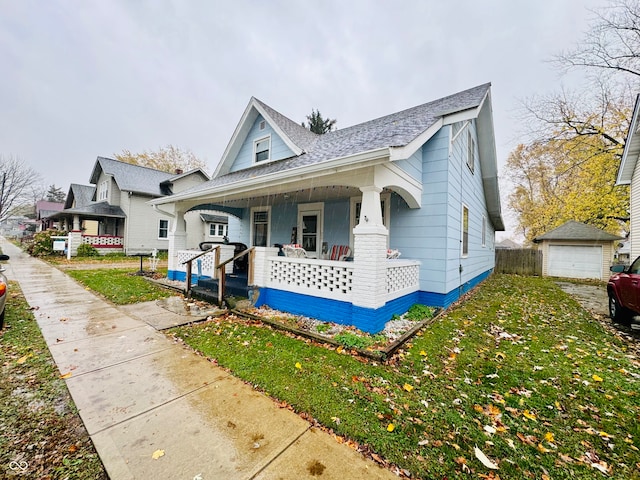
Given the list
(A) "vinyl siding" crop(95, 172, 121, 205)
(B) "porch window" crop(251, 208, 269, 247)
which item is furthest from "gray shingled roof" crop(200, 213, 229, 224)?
(B) "porch window" crop(251, 208, 269, 247)

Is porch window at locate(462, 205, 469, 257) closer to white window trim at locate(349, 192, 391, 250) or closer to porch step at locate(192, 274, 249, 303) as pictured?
white window trim at locate(349, 192, 391, 250)

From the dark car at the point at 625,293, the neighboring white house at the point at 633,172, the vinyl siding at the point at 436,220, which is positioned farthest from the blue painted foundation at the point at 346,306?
the neighboring white house at the point at 633,172

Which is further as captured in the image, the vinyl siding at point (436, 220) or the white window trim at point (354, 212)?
the white window trim at point (354, 212)

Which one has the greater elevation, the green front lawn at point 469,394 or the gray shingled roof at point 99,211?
the gray shingled roof at point 99,211

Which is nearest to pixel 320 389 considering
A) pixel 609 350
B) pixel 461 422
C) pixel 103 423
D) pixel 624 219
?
pixel 461 422

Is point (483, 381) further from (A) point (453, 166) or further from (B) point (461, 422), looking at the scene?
(A) point (453, 166)

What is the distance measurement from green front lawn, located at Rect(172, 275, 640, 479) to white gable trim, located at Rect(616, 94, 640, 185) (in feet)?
28.7

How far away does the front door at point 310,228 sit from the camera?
26.8ft

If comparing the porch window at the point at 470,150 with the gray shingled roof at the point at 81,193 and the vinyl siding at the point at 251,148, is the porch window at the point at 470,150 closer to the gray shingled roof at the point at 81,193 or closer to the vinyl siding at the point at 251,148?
the vinyl siding at the point at 251,148

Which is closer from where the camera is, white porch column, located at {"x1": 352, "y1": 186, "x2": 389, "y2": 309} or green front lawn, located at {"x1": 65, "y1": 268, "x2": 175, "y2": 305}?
white porch column, located at {"x1": 352, "y1": 186, "x2": 389, "y2": 309}

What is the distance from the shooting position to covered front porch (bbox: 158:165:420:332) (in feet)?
14.6

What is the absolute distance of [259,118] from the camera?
31.0ft

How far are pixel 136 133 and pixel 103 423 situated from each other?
39952 mm

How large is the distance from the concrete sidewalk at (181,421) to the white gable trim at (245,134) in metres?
6.60
